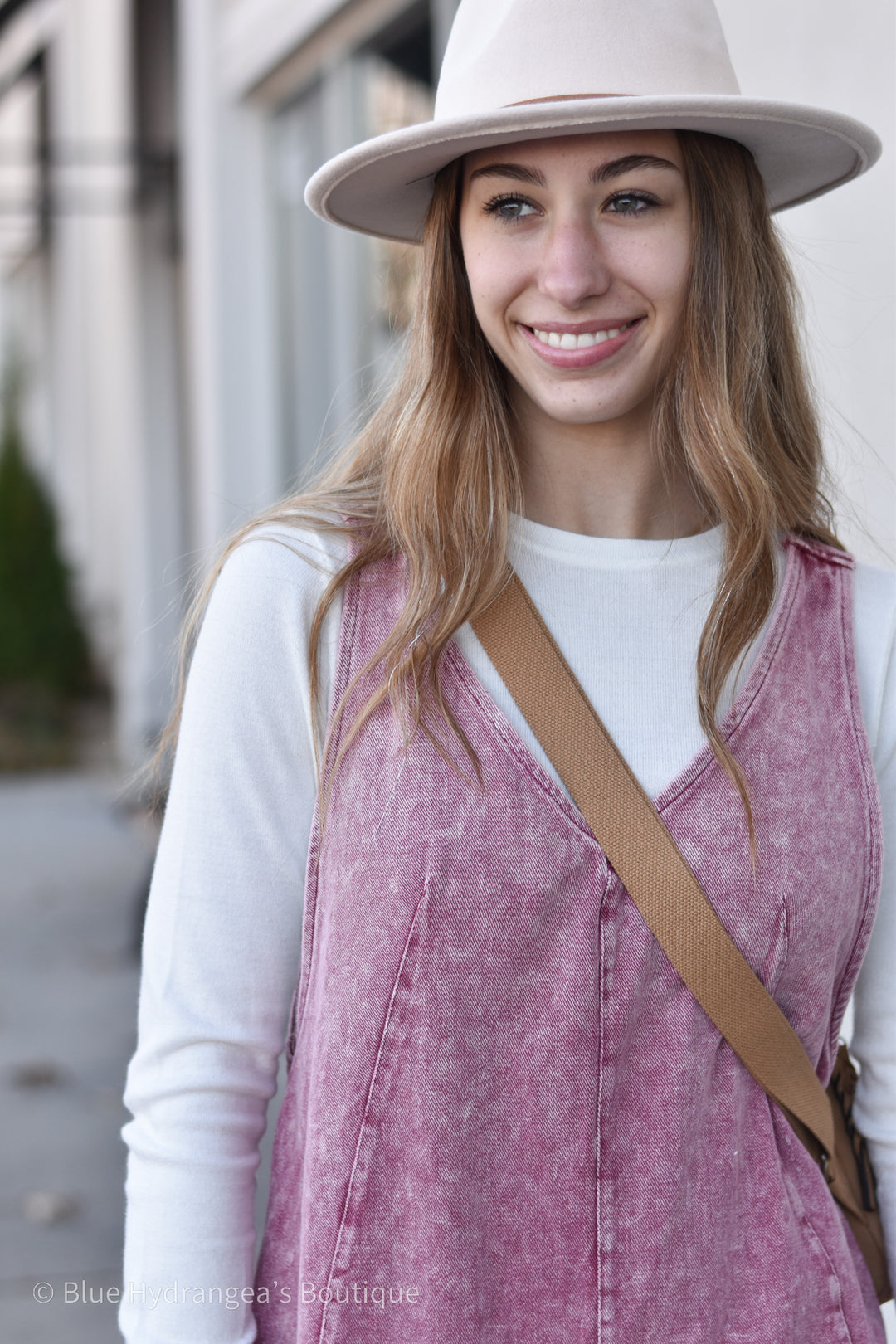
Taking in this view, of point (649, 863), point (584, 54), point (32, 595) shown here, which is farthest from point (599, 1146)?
point (32, 595)

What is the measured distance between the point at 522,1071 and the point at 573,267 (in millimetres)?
826

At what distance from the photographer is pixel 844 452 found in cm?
258

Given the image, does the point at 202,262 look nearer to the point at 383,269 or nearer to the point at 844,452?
the point at 383,269

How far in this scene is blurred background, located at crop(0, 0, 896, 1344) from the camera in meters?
2.60

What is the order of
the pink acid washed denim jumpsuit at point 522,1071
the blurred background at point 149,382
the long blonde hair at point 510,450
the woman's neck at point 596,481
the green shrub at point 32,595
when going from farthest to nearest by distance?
the green shrub at point 32,595 < the blurred background at point 149,382 < the woman's neck at point 596,481 < the long blonde hair at point 510,450 < the pink acid washed denim jumpsuit at point 522,1071

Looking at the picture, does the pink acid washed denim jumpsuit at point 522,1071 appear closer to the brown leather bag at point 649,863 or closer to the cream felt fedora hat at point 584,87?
the brown leather bag at point 649,863

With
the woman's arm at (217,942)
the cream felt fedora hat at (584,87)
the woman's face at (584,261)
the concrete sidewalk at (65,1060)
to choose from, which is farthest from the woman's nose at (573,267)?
the concrete sidewalk at (65,1060)

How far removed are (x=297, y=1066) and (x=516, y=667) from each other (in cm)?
50

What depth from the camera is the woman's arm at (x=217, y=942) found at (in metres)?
1.43

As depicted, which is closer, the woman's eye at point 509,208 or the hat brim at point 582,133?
the hat brim at point 582,133

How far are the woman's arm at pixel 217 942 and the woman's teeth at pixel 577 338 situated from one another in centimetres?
38

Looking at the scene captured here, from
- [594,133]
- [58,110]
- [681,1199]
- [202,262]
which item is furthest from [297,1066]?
[58,110]

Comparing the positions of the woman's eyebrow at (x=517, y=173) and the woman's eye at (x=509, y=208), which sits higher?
the woman's eyebrow at (x=517, y=173)

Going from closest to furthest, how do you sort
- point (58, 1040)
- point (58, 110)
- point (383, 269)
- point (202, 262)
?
1. point (58, 1040)
2. point (383, 269)
3. point (202, 262)
4. point (58, 110)
